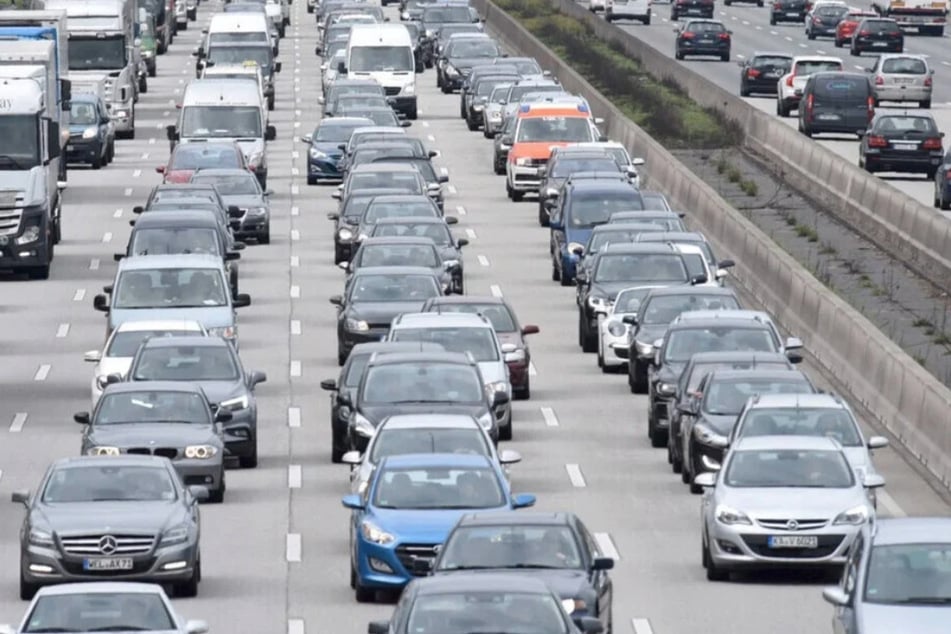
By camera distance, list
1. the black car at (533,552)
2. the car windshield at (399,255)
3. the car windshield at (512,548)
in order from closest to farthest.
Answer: the black car at (533,552), the car windshield at (512,548), the car windshield at (399,255)

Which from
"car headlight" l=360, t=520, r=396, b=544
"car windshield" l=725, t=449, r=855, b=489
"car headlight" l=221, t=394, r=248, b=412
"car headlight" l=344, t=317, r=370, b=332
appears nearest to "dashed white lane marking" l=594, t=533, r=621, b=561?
"car windshield" l=725, t=449, r=855, b=489

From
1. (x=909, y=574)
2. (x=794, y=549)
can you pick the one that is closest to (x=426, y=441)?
(x=794, y=549)

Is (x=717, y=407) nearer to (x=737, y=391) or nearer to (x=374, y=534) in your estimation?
(x=737, y=391)

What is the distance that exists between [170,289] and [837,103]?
30388 millimetres

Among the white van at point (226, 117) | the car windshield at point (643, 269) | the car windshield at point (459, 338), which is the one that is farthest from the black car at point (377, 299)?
the white van at point (226, 117)

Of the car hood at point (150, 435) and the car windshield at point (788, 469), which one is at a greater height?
the car windshield at point (788, 469)

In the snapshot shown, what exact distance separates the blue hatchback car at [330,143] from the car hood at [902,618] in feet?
138

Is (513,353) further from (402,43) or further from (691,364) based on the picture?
(402,43)

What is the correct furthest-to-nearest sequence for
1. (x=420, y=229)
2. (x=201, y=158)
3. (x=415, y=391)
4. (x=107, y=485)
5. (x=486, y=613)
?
(x=201, y=158) < (x=420, y=229) < (x=415, y=391) < (x=107, y=485) < (x=486, y=613)

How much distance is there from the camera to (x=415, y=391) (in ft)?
98.7

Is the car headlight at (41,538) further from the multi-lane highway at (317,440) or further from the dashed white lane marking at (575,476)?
the dashed white lane marking at (575,476)

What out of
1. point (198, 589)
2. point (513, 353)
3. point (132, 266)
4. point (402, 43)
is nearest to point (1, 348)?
point (132, 266)

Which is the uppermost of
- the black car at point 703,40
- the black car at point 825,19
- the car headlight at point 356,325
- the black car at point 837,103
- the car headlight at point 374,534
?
the car headlight at point 374,534

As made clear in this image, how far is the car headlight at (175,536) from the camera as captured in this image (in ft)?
77.5
